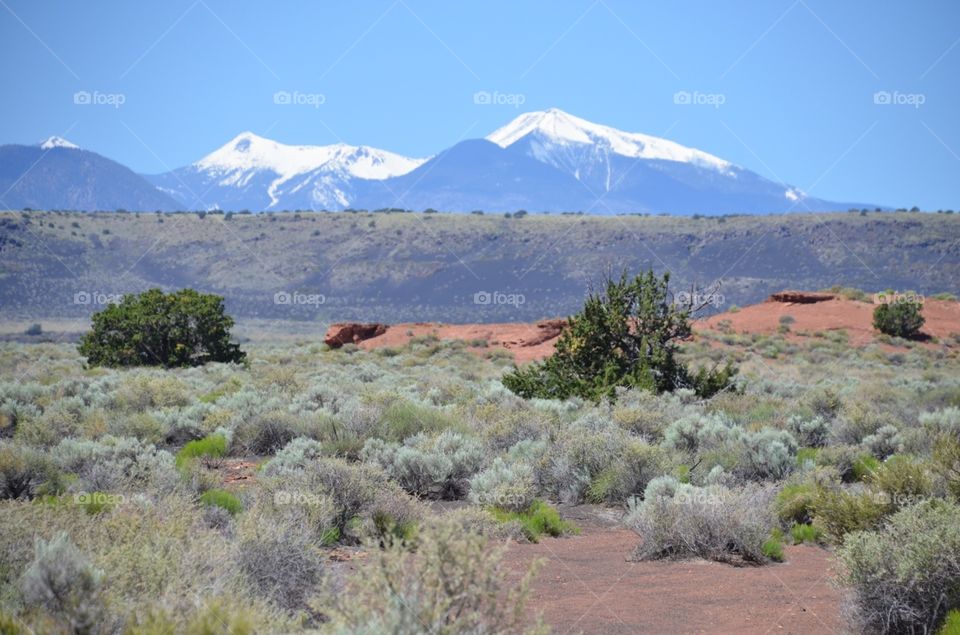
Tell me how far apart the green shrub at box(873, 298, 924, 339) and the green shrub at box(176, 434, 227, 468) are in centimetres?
3423

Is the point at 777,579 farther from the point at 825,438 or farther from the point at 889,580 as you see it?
the point at 825,438

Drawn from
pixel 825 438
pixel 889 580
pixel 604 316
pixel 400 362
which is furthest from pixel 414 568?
pixel 400 362

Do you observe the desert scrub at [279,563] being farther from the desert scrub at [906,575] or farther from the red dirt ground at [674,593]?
the desert scrub at [906,575]

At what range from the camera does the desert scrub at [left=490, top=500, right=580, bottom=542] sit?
8461mm

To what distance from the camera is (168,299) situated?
2655 centimetres

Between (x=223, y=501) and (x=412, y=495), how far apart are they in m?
2.59

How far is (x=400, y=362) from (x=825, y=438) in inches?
825

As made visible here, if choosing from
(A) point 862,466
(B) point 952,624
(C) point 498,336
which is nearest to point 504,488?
(B) point 952,624

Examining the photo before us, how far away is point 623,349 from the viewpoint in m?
17.9

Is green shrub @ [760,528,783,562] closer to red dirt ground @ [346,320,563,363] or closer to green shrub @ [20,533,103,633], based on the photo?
green shrub @ [20,533,103,633]

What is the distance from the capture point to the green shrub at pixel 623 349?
683 inches

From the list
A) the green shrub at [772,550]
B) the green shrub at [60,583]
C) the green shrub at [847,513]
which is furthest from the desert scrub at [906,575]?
the green shrub at [60,583]

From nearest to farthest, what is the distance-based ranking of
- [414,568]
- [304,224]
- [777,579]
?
[414,568] → [777,579] → [304,224]

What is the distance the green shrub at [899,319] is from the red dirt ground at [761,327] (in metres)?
0.63
